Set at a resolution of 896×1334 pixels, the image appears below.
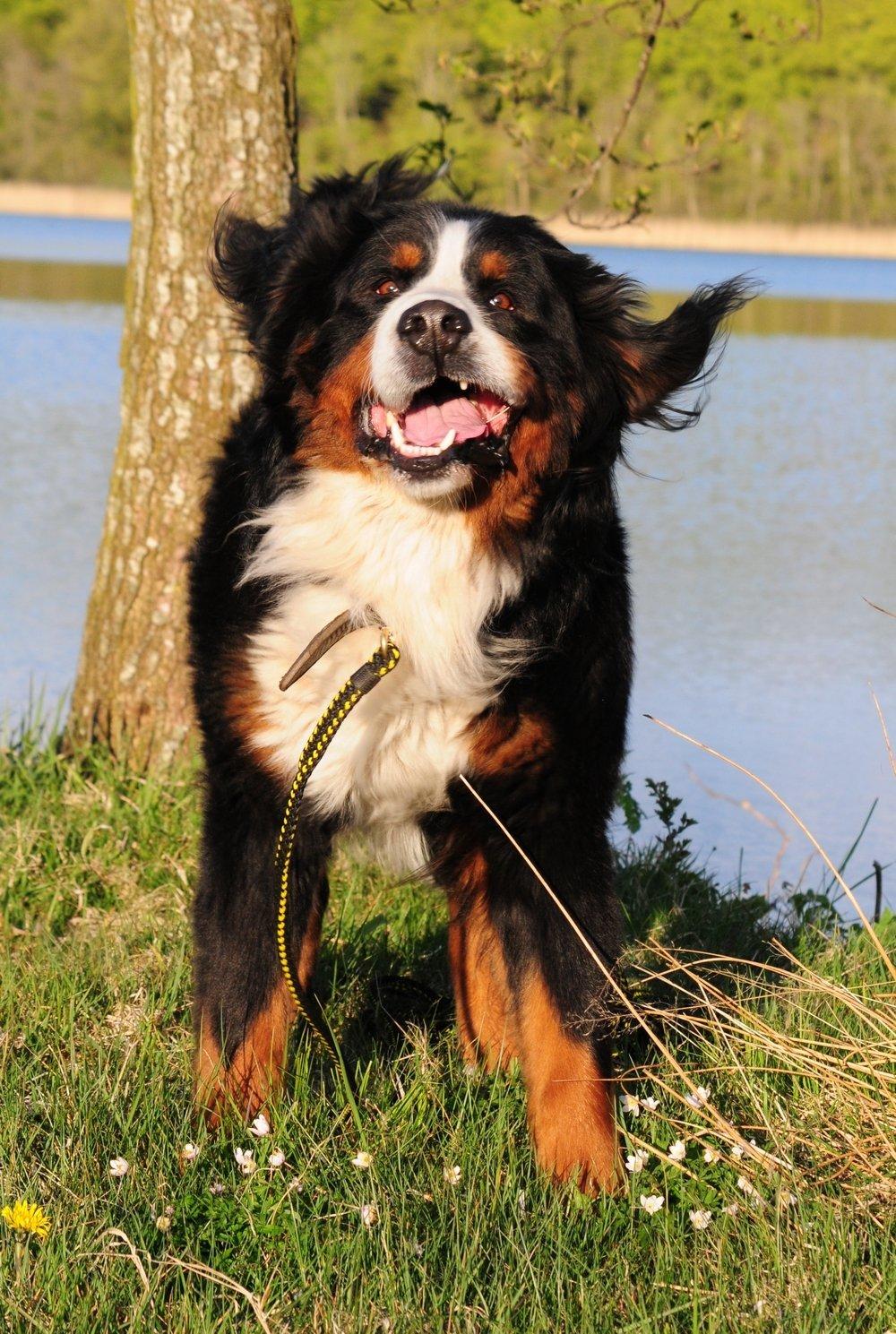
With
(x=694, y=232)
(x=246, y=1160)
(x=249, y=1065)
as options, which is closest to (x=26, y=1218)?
(x=246, y=1160)

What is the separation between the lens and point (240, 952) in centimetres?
304

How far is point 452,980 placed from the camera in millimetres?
3410

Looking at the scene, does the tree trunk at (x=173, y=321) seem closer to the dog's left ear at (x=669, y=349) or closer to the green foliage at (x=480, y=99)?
the dog's left ear at (x=669, y=349)

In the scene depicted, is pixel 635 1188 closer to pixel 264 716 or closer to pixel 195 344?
pixel 264 716

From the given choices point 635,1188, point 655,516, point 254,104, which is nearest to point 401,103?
point 655,516

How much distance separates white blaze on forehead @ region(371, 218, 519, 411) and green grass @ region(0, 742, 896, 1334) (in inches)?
45.2

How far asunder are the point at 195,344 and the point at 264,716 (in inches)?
80.2

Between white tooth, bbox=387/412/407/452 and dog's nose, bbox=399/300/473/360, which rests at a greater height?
dog's nose, bbox=399/300/473/360

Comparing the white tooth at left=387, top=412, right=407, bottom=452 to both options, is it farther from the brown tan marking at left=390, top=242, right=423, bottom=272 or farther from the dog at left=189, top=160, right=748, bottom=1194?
the brown tan marking at left=390, top=242, right=423, bottom=272

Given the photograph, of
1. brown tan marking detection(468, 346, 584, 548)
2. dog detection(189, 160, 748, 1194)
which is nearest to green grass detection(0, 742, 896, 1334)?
dog detection(189, 160, 748, 1194)

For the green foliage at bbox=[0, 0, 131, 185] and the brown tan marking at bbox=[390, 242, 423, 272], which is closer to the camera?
the brown tan marking at bbox=[390, 242, 423, 272]

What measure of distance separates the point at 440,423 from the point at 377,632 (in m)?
0.44

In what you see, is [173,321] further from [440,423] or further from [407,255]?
[440,423]

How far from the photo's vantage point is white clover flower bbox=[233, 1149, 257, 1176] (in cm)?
255
